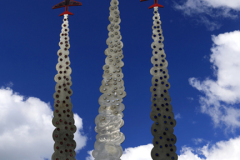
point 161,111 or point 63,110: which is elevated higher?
point 63,110

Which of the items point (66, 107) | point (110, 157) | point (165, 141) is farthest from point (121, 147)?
point (66, 107)

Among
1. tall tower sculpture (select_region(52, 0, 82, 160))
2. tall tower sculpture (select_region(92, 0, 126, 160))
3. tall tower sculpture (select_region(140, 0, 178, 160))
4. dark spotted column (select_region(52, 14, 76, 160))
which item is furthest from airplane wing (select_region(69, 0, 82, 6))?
tall tower sculpture (select_region(140, 0, 178, 160))

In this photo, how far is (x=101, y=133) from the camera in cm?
1025

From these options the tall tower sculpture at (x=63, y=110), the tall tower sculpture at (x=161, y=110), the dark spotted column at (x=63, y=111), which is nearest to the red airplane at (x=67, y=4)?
the tall tower sculpture at (x=63, y=110)

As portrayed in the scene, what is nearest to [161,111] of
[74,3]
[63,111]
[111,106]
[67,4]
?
[111,106]

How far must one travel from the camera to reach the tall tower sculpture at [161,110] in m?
9.67

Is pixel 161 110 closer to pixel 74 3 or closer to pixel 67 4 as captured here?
pixel 74 3

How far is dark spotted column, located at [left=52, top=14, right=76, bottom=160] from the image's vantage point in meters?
10.6

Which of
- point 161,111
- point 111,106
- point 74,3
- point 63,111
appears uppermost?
point 74,3

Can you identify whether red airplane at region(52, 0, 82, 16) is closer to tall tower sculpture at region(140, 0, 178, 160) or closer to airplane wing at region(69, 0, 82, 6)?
airplane wing at region(69, 0, 82, 6)

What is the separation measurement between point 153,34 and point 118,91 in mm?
2524

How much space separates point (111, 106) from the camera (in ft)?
34.2

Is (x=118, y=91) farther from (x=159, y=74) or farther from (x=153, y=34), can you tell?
(x=153, y=34)

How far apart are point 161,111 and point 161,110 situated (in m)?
0.03
